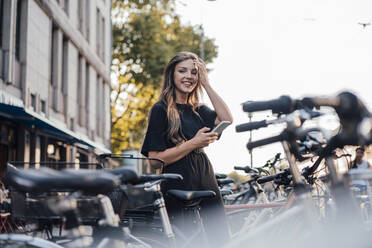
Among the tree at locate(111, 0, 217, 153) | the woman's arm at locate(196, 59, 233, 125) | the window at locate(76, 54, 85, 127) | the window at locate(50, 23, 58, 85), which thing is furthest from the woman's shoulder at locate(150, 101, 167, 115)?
the tree at locate(111, 0, 217, 153)

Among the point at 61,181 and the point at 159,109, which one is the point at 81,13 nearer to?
the point at 159,109

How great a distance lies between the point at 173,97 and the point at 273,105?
1593mm

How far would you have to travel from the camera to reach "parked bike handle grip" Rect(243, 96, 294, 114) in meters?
1.98

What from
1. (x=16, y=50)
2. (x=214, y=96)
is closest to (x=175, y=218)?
(x=214, y=96)

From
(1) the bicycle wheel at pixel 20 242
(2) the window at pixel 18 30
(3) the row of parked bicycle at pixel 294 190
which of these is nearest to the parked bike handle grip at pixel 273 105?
(3) the row of parked bicycle at pixel 294 190

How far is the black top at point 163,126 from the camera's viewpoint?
3.23 m

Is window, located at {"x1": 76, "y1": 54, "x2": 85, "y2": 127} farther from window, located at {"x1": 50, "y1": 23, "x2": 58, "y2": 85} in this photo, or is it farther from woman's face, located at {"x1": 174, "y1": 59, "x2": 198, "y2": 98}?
woman's face, located at {"x1": 174, "y1": 59, "x2": 198, "y2": 98}

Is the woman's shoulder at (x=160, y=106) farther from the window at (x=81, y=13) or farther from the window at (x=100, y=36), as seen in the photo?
the window at (x=100, y=36)

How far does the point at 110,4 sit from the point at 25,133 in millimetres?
16256

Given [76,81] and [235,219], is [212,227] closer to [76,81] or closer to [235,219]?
[235,219]

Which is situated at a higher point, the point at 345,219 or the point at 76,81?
the point at 76,81

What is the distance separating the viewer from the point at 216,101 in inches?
137

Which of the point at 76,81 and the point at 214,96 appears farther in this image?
the point at 76,81

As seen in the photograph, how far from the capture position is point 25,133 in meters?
15.0
